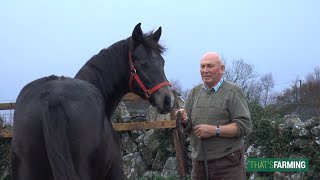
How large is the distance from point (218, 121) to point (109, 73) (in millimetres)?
1051

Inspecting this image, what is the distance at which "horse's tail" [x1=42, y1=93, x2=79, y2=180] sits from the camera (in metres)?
2.65

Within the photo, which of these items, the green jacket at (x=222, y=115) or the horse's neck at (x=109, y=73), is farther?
the horse's neck at (x=109, y=73)

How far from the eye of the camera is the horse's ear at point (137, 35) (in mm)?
3959

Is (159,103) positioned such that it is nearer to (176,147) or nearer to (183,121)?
(183,121)

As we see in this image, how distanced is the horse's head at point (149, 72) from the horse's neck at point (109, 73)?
0.08 m

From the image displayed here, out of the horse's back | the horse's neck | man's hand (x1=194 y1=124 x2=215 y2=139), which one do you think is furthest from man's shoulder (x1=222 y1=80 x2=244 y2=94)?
the horse's back

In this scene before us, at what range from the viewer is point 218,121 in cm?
379

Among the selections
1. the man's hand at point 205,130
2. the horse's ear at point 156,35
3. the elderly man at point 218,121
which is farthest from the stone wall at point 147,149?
the man's hand at point 205,130

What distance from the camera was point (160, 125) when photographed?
26.8ft

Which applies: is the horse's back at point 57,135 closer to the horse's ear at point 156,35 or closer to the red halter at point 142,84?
the red halter at point 142,84

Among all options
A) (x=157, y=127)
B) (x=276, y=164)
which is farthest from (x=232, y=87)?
(x=157, y=127)

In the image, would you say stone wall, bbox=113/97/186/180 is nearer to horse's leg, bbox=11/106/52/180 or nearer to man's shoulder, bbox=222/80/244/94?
man's shoulder, bbox=222/80/244/94

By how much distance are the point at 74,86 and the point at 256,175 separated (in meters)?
5.52

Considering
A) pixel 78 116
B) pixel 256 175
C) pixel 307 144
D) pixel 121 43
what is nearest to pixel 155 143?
pixel 256 175
